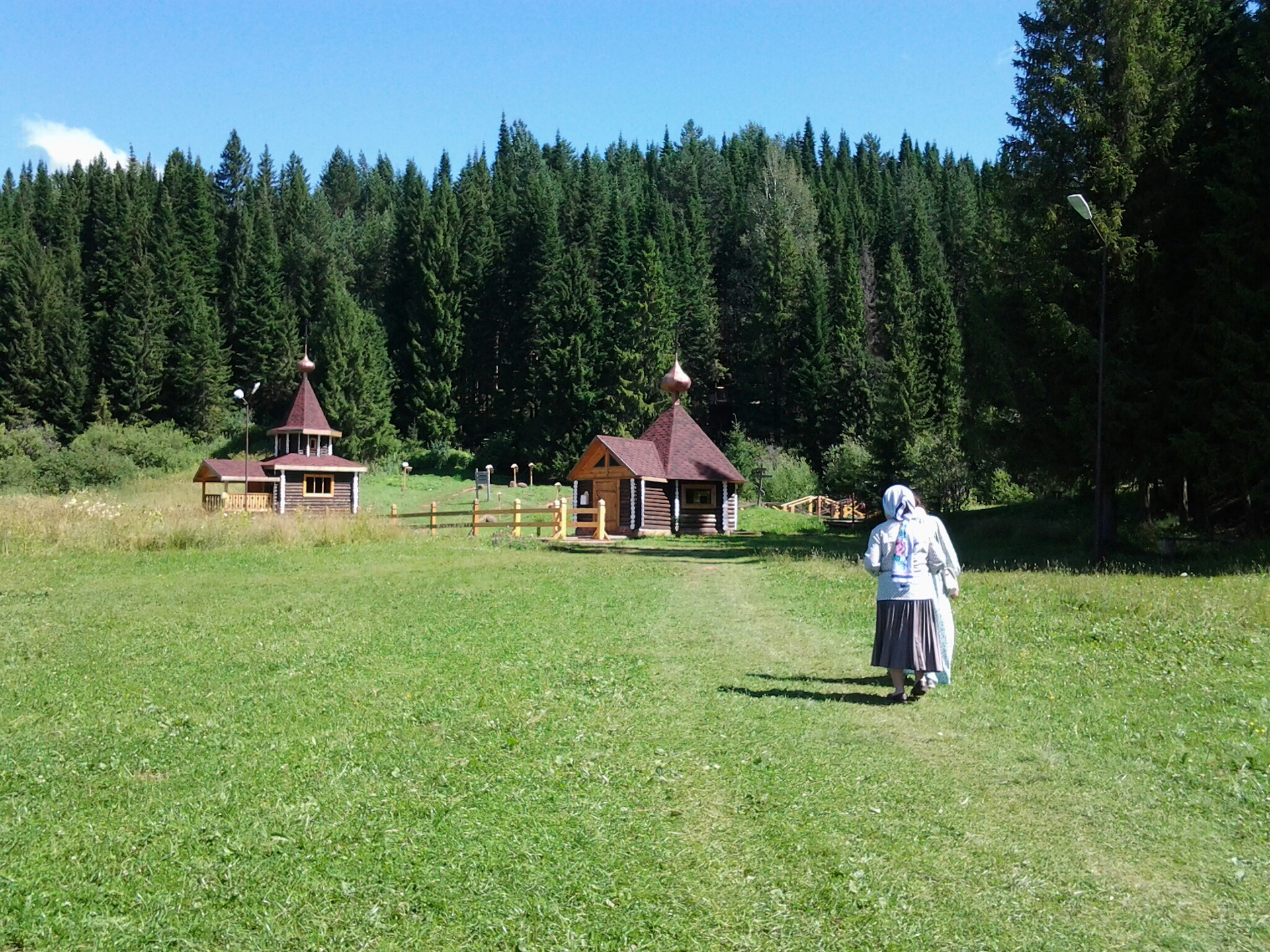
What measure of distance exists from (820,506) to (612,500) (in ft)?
57.3

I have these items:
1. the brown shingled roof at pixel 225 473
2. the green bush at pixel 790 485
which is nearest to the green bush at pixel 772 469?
the green bush at pixel 790 485

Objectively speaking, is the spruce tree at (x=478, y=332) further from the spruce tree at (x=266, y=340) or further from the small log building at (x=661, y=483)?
the small log building at (x=661, y=483)

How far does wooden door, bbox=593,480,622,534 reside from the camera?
3678cm

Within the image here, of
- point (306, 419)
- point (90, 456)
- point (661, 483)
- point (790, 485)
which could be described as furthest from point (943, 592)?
point (90, 456)

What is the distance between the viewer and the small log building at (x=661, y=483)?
36531 millimetres

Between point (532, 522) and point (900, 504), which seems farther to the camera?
point (532, 522)

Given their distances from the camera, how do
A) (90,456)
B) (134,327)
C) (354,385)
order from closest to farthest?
1. (90,456)
2. (354,385)
3. (134,327)

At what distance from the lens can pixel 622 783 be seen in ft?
19.3

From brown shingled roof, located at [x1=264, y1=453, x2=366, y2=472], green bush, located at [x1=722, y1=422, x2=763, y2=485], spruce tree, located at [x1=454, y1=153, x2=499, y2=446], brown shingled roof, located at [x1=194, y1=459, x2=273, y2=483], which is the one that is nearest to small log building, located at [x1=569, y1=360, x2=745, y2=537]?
brown shingled roof, located at [x1=264, y1=453, x2=366, y2=472]

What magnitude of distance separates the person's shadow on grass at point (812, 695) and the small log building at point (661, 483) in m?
27.2

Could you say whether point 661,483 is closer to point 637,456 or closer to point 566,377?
point 637,456

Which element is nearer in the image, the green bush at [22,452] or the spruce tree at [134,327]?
the green bush at [22,452]

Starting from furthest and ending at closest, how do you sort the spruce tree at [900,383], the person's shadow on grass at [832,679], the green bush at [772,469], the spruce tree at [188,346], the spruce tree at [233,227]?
the spruce tree at [233,227]
the spruce tree at [188,346]
the green bush at [772,469]
the spruce tree at [900,383]
the person's shadow on grass at [832,679]

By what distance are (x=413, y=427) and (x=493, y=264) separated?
15.0 meters
